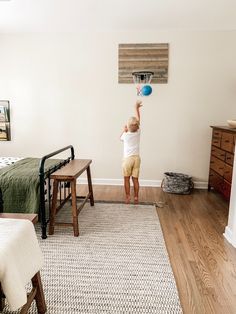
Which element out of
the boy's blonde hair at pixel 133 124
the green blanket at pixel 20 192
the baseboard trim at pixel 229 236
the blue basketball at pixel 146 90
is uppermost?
the blue basketball at pixel 146 90

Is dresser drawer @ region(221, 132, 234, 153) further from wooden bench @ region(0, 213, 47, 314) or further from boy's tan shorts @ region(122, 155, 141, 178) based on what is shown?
wooden bench @ region(0, 213, 47, 314)

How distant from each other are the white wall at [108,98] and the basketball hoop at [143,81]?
4.7 inches

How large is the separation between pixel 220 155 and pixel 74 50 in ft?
8.65

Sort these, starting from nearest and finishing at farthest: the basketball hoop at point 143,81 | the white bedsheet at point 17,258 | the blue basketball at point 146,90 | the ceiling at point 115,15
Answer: the white bedsheet at point 17,258 < the ceiling at point 115,15 < the basketball hoop at point 143,81 < the blue basketball at point 146,90

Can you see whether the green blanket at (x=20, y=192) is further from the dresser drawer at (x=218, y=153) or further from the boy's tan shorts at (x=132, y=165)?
the dresser drawer at (x=218, y=153)

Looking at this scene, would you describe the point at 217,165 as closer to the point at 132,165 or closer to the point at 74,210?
the point at 132,165

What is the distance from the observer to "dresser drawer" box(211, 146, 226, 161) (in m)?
3.29

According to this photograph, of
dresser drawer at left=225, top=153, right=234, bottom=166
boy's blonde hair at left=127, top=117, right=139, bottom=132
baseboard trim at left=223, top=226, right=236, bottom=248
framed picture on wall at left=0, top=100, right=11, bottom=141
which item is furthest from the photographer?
framed picture on wall at left=0, top=100, right=11, bottom=141

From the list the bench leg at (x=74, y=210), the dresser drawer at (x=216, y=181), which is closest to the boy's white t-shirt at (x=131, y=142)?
the bench leg at (x=74, y=210)

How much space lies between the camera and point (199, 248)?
2268 millimetres

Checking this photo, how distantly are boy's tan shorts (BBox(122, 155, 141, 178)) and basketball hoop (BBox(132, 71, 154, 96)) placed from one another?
110cm

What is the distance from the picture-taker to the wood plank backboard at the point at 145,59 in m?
3.74

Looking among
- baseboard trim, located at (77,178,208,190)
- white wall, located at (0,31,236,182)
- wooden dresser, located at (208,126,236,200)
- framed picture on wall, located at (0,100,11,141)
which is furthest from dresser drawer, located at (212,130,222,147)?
framed picture on wall, located at (0,100,11,141)

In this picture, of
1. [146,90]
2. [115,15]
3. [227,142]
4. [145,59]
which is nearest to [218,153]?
[227,142]
